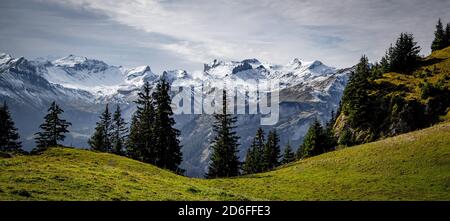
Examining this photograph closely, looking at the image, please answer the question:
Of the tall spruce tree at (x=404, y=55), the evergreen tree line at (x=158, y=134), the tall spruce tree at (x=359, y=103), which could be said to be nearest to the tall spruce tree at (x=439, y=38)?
the tall spruce tree at (x=404, y=55)

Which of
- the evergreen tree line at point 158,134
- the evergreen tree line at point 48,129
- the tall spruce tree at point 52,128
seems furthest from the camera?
the evergreen tree line at point 48,129

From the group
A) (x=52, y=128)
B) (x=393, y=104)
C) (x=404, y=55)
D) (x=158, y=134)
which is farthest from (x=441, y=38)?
(x=52, y=128)

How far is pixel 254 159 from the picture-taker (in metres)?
114

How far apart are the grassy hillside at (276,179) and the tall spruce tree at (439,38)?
279ft

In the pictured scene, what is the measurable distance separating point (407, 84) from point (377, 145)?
134 ft

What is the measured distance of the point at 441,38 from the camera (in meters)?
132

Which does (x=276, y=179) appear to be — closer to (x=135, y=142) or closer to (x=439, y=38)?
(x=135, y=142)

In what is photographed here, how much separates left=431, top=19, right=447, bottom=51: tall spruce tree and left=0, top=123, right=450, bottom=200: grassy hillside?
8517 cm

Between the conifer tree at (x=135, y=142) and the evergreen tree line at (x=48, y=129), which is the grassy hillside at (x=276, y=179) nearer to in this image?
the conifer tree at (x=135, y=142)

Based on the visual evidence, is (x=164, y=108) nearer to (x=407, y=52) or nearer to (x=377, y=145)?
(x=377, y=145)

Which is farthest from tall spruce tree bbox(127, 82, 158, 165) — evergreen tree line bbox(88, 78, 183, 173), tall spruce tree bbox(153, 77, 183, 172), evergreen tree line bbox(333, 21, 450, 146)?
evergreen tree line bbox(333, 21, 450, 146)

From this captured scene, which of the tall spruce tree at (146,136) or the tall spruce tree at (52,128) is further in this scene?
the tall spruce tree at (52,128)

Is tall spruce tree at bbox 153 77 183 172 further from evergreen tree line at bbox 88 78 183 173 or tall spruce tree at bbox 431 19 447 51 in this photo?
tall spruce tree at bbox 431 19 447 51

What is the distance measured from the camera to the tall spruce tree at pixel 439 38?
131000mm
